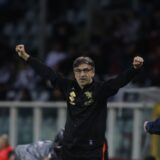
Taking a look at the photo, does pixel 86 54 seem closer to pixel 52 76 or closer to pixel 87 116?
→ pixel 52 76

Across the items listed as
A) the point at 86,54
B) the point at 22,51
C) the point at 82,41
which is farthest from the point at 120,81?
the point at 82,41

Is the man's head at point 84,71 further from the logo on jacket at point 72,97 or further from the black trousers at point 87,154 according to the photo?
the black trousers at point 87,154

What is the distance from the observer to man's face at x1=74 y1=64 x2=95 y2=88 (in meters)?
10.5

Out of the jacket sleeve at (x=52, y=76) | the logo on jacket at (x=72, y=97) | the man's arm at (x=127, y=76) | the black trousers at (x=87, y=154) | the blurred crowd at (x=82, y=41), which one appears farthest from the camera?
the blurred crowd at (x=82, y=41)

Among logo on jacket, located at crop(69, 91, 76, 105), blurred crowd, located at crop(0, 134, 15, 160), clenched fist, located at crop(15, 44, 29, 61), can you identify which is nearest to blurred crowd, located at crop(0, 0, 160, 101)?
blurred crowd, located at crop(0, 134, 15, 160)

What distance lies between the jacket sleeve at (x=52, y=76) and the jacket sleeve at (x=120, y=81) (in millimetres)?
448

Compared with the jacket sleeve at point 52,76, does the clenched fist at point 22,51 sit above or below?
above

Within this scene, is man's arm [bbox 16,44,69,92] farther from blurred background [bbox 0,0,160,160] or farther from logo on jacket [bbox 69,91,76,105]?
blurred background [bbox 0,0,160,160]

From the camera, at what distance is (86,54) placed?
17.5m

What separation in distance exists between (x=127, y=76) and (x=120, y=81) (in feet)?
0.29

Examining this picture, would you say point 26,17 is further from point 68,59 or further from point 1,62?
point 68,59

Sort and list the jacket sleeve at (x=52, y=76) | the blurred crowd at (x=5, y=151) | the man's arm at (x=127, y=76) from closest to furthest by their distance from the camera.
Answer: the man's arm at (x=127, y=76)
the jacket sleeve at (x=52, y=76)
the blurred crowd at (x=5, y=151)

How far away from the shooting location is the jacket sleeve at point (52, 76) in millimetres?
10820

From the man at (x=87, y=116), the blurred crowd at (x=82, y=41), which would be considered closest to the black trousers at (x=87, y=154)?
the man at (x=87, y=116)
